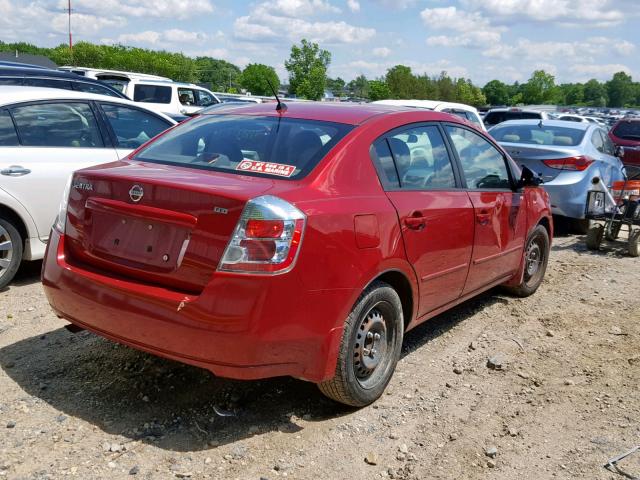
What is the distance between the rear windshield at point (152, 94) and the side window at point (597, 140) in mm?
12183

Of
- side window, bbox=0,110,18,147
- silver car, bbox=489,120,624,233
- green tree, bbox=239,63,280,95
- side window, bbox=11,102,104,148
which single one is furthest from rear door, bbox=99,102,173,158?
green tree, bbox=239,63,280,95

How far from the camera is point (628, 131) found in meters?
17.2

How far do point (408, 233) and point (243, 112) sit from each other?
55.0 inches

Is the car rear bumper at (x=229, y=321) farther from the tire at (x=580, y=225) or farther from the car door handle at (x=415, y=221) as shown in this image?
Answer: the tire at (x=580, y=225)

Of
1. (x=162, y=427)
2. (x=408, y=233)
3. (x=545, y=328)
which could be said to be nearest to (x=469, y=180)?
(x=408, y=233)

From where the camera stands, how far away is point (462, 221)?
438 cm

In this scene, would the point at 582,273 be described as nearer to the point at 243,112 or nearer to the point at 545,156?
the point at 545,156

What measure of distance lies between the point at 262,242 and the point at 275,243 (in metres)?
0.06

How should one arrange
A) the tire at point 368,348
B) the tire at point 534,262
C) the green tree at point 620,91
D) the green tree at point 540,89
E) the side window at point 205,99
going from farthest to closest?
the green tree at point 620,91, the green tree at point 540,89, the side window at point 205,99, the tire at point 534,262, the tire at point 368,348

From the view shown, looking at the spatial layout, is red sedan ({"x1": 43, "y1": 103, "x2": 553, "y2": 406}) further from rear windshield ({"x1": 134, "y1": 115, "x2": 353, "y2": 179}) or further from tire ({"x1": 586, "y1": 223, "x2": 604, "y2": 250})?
tire ({"x1": 586, "y1": 223, "x2": 604, "y2": 250})

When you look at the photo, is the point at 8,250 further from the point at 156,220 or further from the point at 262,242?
the point at 262,242

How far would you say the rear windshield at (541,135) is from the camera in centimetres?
947

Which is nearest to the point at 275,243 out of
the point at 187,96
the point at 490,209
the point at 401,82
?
the point at 490,209

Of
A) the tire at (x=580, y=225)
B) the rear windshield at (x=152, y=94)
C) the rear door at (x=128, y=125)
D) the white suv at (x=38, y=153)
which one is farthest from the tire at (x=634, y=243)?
the rear windshield at (x=152, y=94)
